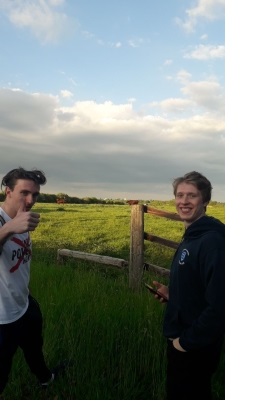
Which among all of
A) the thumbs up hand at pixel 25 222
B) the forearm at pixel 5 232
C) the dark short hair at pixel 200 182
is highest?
the dark short hair at pixel 200 182

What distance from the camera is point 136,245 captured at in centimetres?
716

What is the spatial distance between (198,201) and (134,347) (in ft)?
6.83

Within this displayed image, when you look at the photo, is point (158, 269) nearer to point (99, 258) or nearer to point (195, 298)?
point (99, 258)

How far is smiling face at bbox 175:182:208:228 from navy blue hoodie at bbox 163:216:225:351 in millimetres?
74

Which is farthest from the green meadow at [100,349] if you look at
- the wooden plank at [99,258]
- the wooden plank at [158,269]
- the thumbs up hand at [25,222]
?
the wooden plank at [99,258]

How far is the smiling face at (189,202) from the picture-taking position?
238 cm

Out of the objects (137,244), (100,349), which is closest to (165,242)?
(137,244)

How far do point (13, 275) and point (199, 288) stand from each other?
1353mm

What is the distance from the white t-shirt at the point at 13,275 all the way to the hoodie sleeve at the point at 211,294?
1324mm

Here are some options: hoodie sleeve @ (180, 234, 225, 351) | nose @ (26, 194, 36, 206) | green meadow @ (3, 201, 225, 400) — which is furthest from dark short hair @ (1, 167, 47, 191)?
green meadow @ (3, 201, 225, 400)

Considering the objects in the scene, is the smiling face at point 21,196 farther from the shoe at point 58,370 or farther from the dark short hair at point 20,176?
the shoe at point 58,370

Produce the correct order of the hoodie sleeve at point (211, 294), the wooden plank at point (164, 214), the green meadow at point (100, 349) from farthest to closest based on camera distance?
the wooden plank at point (164, 214) → the green meadow at point (100, 349) → the hoodie sleeve at point (211, 294)
